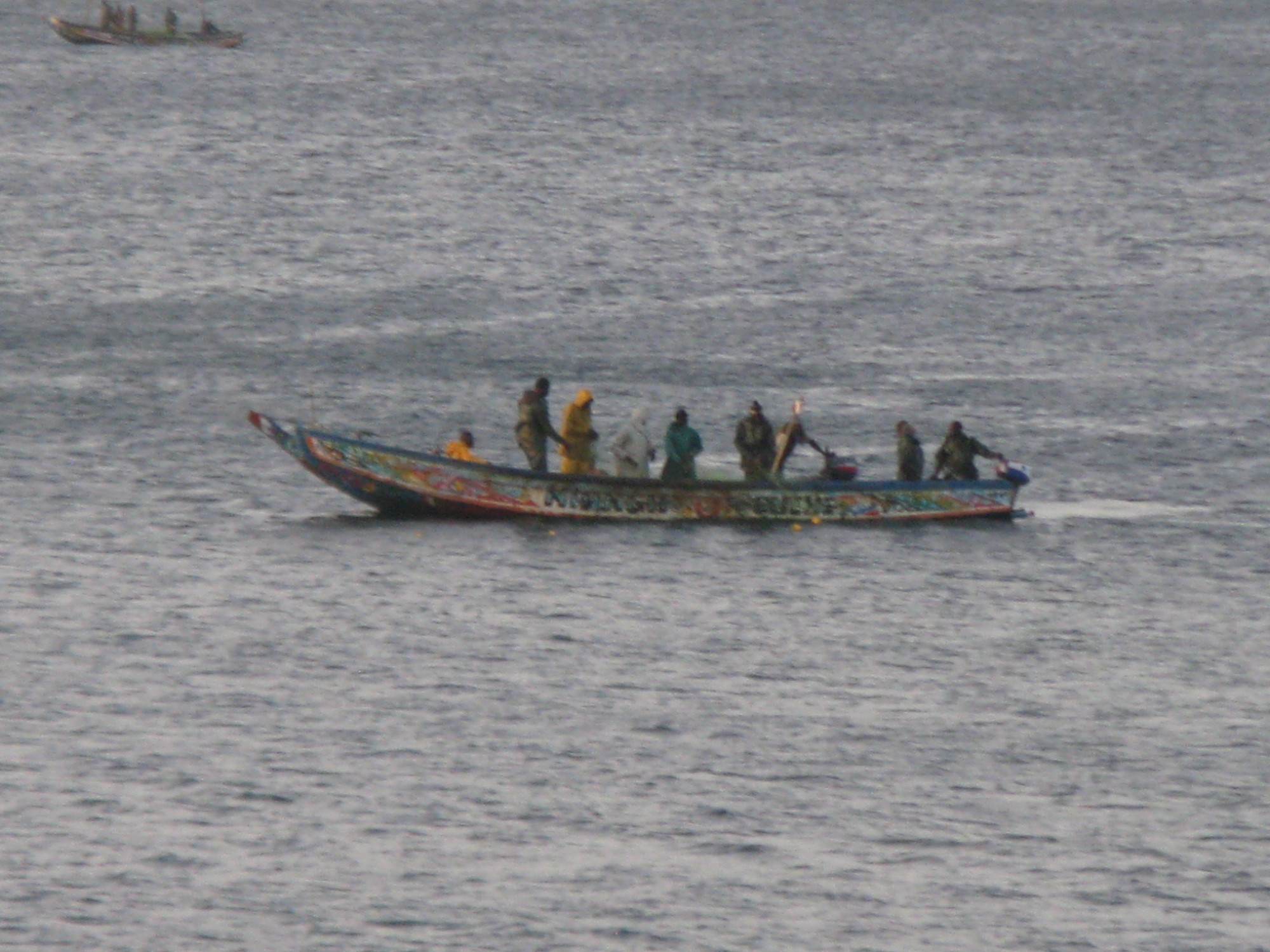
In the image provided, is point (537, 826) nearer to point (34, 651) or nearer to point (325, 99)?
point (34, 651)

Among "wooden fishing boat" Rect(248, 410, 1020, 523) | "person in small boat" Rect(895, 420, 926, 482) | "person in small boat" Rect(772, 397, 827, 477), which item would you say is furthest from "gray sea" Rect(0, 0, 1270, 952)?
"person in small boat" Rect(772, 397, 827, 477)

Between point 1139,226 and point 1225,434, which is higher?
point 1139,226

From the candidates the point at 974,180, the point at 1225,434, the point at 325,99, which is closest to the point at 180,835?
the point at 1225,434

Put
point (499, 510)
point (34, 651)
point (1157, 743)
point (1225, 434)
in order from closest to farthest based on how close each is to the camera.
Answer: point (1157, 743) → point (34, 651) → point (499, 510) → point (1225, 434)

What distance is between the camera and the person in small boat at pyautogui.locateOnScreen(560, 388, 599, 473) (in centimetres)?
3997

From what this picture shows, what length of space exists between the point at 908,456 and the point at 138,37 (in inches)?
3964

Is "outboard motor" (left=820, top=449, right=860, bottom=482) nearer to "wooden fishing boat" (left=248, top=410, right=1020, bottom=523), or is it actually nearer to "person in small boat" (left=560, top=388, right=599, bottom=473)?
"wooden fishing boat" (left=248, top=410, right=1020, bottom=523)

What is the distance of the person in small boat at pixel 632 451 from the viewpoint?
132 ft

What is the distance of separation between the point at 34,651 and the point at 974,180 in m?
65.0

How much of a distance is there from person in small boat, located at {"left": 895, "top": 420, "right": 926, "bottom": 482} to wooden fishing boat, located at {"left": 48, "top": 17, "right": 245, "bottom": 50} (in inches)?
3867

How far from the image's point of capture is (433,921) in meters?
26.9

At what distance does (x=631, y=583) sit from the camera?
3975 cm

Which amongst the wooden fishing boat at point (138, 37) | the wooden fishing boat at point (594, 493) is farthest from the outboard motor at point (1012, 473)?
the wooden fishing boat at point (138, 37)

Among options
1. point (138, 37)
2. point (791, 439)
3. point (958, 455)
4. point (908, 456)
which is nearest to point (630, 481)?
point (791, 439)
